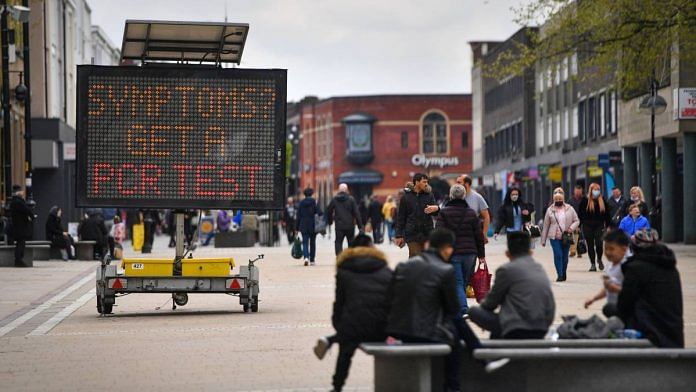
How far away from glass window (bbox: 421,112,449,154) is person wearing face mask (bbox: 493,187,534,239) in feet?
383

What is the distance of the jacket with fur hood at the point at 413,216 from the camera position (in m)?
23.1

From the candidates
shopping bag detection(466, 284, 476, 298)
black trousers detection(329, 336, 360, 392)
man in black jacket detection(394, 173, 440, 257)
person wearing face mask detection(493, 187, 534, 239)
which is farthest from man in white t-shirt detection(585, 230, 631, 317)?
person wearing face mask detection(493, 187, 534, 239)

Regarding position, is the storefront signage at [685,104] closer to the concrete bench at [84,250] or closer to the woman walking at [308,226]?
the woman walking at [308,226]

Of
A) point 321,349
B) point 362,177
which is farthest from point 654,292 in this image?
point 362,177

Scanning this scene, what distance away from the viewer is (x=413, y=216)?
23266 mm

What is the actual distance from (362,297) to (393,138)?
135749 millimetres

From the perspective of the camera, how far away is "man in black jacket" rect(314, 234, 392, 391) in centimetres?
1225

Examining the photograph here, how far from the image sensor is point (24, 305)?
24938 mm

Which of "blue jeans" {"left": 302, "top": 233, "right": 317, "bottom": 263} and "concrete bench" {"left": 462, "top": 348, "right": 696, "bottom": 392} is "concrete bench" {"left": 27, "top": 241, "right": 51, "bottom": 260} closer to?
"blue jeans" {"left": 302, "top": 233, "right": 317, "bottom": 263}

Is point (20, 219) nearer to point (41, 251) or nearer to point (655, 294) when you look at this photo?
point (41, 251)

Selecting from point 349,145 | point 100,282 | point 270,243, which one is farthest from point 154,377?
point 349,145

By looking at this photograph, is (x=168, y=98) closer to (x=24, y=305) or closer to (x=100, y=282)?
(x=100, y=282)

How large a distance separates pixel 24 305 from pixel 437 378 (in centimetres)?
1387

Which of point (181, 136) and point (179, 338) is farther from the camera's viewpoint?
point (181, 136)
